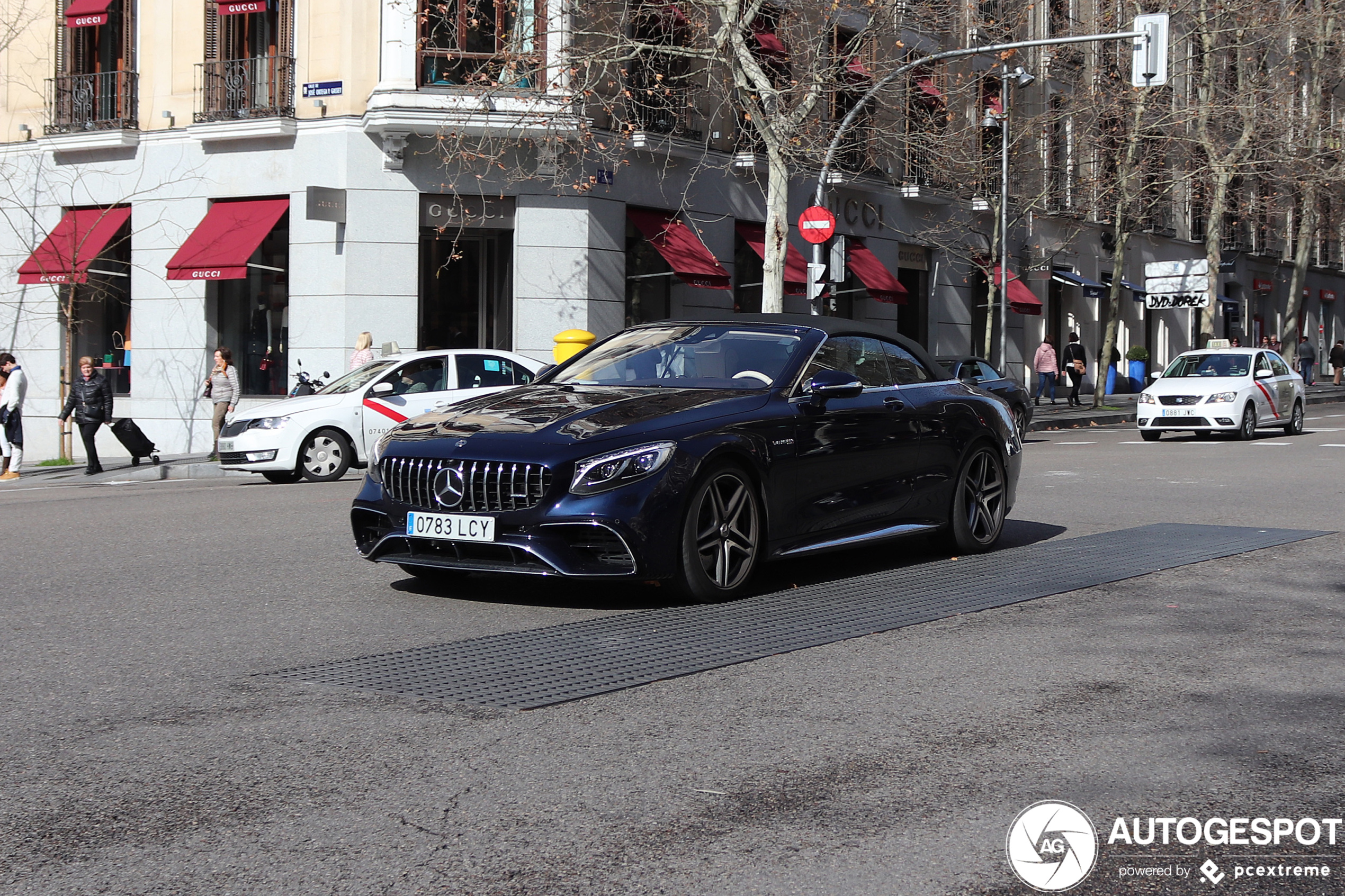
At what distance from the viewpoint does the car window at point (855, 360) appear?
8.27 m

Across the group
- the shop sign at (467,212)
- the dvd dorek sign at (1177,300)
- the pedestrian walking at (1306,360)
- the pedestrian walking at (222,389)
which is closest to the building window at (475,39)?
the shop sign at (467,212)

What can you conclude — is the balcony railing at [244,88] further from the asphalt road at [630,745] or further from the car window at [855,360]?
the car window at [855,360]

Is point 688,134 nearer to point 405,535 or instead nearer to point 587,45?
point 587,45

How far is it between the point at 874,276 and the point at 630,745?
2871 centimetres

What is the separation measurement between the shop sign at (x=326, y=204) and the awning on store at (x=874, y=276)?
11.8m

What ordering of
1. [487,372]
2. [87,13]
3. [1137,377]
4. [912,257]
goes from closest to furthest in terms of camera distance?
[487,372] → [87,13] → [912,257] → [1137,377]

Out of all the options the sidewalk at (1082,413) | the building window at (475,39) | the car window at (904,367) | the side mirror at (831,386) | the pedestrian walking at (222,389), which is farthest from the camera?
the sidewalk at (1082,413)

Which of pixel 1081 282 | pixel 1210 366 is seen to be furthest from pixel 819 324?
pixel 1081 282

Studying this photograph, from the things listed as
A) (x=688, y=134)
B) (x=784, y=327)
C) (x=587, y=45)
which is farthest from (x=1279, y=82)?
(x=784, y=327)

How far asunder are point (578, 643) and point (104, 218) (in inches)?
935

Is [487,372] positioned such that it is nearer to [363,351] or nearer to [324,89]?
[363,351]

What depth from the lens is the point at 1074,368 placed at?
37375mm

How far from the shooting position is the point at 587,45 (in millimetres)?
25500

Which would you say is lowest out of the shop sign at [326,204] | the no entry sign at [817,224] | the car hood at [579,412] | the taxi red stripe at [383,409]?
the taxi red stripe at [383,409]
